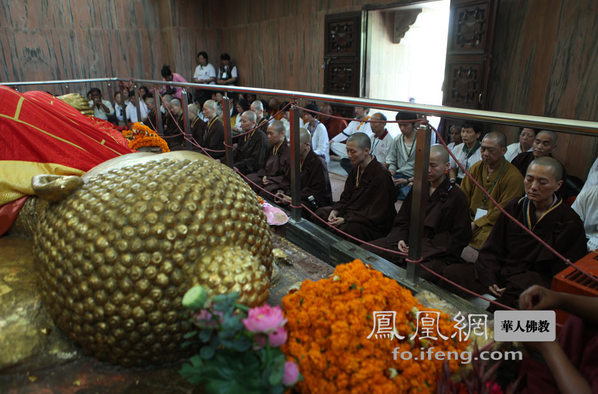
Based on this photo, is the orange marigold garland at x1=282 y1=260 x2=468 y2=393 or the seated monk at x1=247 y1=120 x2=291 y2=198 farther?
the seated monk at x1=247 y1=120 x2=291 y2=198

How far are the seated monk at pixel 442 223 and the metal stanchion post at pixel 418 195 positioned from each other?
2.64 ft

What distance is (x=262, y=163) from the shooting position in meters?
5.04

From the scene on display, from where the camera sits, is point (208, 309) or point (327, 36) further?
point (327, 36)

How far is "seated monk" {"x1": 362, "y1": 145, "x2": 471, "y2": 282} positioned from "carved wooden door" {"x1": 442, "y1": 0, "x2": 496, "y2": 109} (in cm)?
220

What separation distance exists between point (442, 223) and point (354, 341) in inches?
80.6

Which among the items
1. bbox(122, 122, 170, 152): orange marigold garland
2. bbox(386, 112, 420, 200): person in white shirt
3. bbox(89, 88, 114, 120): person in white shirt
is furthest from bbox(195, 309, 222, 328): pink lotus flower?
bbox(89, 88, 114, 120): person in white shirt

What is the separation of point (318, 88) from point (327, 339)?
6679 mm

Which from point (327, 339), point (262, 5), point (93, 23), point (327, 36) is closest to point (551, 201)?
point (327, 339)

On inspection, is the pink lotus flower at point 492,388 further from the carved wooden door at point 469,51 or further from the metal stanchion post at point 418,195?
the carved wooden door at point 469,51

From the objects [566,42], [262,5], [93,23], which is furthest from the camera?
[93,23]

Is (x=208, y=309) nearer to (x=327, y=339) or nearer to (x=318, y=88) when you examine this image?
(x=327, y=339)

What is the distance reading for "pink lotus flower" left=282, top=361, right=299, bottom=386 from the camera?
2.73 ft

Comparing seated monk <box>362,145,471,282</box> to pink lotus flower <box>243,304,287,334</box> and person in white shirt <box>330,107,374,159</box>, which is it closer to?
pink lotus flower <box>243,304,287,334</box>

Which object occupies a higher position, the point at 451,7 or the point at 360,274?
the point at 451,7
